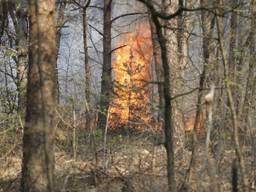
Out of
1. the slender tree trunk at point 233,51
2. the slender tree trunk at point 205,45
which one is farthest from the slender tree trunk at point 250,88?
the slender tree trunk at point 205,45

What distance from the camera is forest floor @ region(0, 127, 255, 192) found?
9.79 m

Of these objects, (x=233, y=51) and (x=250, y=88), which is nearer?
(x=250, y=88)

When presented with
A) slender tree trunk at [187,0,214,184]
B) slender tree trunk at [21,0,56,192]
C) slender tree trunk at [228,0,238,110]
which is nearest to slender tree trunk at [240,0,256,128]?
slender tree trunk at [228,0,238,110]

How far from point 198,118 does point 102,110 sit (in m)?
3.33

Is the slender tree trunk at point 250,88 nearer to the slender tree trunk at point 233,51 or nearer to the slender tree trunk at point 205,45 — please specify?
the slender tree trunk at point 233,51

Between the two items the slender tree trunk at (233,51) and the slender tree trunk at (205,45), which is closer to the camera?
the slender tree trunk at (205,45)

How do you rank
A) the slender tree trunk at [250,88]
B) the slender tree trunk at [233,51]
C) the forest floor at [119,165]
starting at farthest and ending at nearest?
the slender tree trunk at [233,51] < the slender tree trunk at [250,88] < the forest floor at [119,165]

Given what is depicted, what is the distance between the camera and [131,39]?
3931 centimetres

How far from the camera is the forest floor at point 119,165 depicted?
9789mm

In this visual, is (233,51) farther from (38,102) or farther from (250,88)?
(38,102)

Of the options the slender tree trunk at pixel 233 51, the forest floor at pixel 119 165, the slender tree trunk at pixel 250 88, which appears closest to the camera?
the forest floor at pixel 119 165

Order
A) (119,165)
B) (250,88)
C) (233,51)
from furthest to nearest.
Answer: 1. (119,165)
2. (233,51)
3. (250,88)

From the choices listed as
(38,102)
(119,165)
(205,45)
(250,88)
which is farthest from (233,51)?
(38,102)

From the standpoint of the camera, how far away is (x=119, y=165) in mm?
11578
